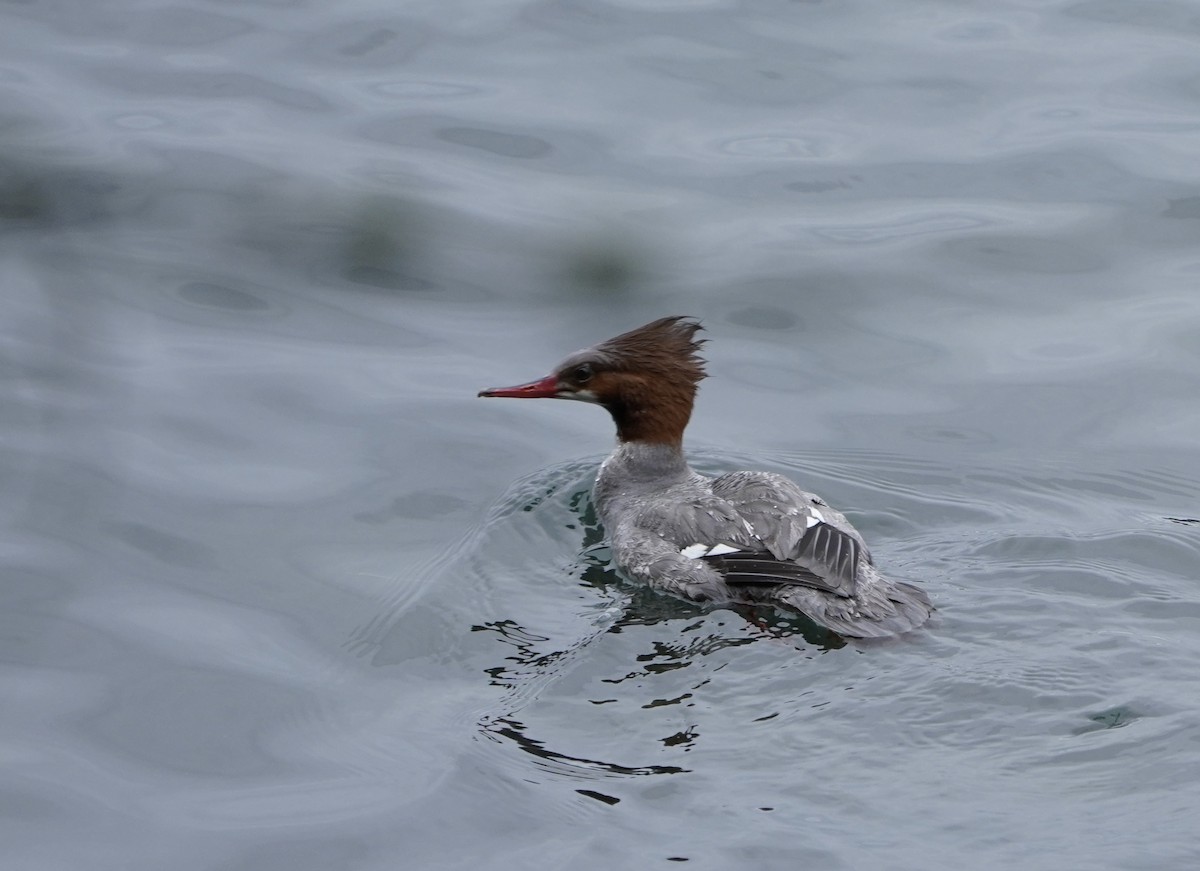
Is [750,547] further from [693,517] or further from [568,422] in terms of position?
[568,422]

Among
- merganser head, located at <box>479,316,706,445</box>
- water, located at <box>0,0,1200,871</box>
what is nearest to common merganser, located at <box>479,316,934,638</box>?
merganser head, located at <box>479,316,706,445</box>

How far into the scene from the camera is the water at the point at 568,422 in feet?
19.1

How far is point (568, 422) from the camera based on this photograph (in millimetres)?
10227

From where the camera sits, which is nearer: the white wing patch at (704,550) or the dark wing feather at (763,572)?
the dark wing feather at (763,572)

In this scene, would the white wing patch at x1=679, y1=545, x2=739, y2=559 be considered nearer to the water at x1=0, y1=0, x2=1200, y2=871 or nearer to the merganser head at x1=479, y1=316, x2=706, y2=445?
the water at x1=0, y1=0, x2=1200, y2=871

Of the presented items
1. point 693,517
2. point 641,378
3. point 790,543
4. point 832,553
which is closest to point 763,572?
point 790,543

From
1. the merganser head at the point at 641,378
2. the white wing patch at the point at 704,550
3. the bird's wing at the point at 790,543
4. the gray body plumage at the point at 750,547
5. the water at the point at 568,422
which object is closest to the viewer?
the water at the point at 568,422

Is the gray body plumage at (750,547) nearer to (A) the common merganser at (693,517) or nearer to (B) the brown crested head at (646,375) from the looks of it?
(A) the common merganser at (693,517)

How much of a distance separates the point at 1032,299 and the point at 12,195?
8957 millimetres

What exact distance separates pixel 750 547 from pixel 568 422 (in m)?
2.57

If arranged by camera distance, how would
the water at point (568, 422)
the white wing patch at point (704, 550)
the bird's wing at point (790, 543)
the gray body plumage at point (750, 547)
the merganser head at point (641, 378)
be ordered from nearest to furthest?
the water at point (568, 422)
the gray body plumage at point (750, 547)
the bird's wing at point (790, 543)
the white wing patch at point (704, 550)
the merganser head at point (641, 378)

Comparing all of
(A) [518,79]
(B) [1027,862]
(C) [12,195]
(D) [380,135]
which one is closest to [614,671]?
(B) [1027,862]

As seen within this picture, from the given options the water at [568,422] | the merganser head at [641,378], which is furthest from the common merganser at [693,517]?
the water at [568,422]

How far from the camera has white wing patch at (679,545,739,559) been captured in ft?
26.3
